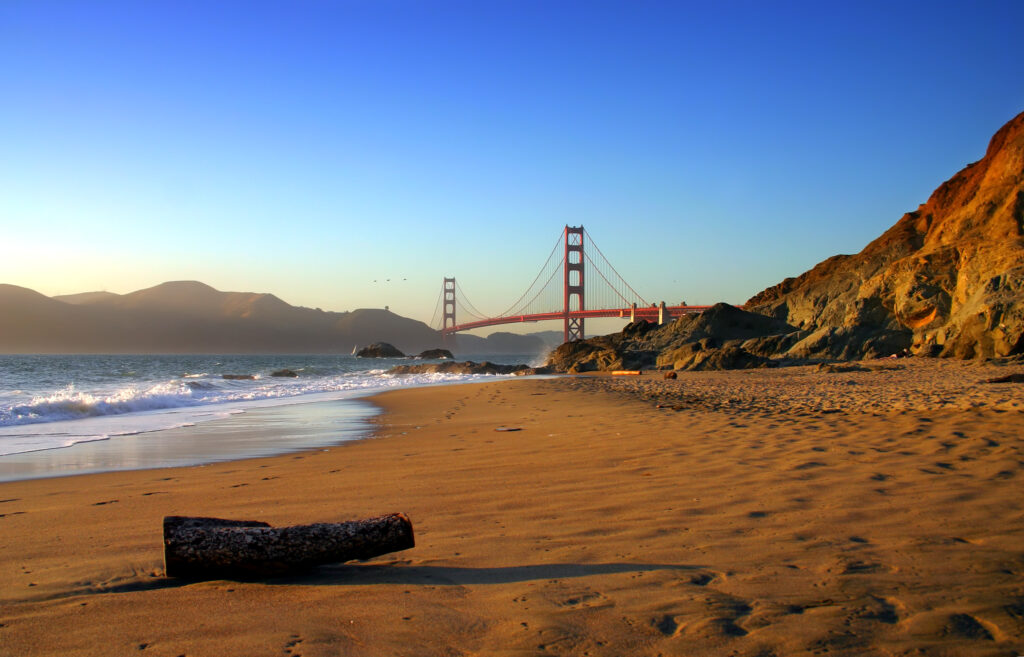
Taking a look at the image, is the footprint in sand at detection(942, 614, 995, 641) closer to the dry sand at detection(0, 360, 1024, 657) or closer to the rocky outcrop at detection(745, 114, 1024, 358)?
the dry sand at detection(0, 360, 1024, 657)

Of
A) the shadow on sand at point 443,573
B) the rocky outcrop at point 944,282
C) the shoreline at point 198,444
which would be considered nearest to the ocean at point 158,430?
the shoreline at point 198,444

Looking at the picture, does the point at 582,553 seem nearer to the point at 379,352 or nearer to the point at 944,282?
the point at 944,282

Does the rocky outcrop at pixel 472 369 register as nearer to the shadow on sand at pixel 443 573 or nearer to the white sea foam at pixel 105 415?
the white sea foam at pixel 105 415

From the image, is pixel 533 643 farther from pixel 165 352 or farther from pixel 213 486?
pixel 165 352

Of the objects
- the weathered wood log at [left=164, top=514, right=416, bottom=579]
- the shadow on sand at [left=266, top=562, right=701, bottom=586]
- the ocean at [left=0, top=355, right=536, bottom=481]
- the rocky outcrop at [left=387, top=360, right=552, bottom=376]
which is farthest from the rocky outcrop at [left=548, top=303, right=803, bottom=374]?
the weathered wood log at [left=164, top=514, right=416, bottom=579]

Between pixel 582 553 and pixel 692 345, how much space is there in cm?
2016

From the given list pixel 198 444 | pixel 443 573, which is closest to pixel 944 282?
pixel 198 444

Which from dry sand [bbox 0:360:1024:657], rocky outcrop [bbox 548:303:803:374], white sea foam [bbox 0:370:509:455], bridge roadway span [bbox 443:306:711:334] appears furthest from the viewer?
bridge roadway span [bbox 443:306:711:334]

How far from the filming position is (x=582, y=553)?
8.90 feet

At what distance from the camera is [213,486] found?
4.44 metres

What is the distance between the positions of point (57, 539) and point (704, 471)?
3.77m

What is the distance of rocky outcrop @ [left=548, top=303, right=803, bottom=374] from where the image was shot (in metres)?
19.9

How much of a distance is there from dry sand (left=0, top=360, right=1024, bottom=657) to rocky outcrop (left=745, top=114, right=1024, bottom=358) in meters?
12.3

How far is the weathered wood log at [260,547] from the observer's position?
2381 millimetres
